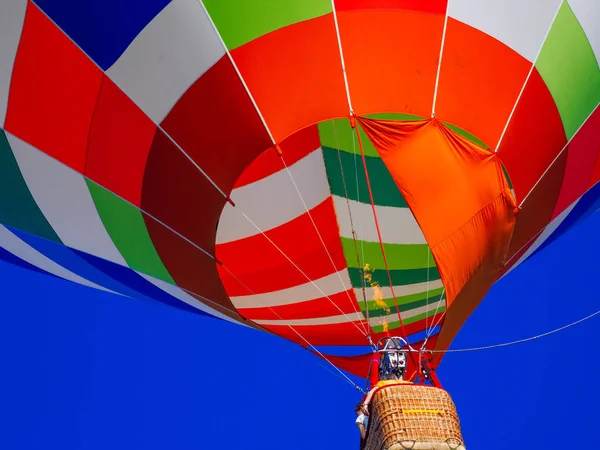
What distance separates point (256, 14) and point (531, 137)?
143cm

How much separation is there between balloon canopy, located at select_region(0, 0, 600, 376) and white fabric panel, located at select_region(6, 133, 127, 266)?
0.01 m

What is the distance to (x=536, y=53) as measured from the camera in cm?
466

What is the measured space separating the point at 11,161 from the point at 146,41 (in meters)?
1.17

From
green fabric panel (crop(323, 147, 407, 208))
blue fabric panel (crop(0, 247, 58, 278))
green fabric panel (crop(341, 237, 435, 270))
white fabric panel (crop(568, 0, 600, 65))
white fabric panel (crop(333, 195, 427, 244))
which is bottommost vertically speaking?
white fabric panel (crop(568, 0, 600, 65))

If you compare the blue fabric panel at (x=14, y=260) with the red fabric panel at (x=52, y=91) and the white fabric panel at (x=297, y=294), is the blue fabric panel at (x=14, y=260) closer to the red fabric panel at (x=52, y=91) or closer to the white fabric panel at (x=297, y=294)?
the white fabric panel at (x=297, y=294)

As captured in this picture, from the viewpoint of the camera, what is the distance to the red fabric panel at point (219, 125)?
14.9 feet

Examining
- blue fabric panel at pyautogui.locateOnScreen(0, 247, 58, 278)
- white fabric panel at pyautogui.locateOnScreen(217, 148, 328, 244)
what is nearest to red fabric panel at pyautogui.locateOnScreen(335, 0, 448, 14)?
white fabric panel at pyautogui.locateOnScreen(217, 148, 328, 244)

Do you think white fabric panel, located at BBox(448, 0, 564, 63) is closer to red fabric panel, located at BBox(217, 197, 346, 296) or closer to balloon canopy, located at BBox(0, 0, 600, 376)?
balloon canopy, located at BBox(0, 0, 600, 376)

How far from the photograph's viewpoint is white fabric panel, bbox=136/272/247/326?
5.64m

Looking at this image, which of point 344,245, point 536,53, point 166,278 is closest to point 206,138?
point 166,278

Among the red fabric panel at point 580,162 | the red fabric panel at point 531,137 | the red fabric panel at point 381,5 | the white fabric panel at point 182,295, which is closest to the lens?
the red fabric panel at point 381,5

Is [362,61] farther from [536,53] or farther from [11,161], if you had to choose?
[11,161]

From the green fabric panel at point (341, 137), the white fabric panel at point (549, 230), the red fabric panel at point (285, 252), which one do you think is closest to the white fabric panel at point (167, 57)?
the green fabric panel at point (341, 137)

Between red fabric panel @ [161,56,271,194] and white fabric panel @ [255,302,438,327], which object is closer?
red fabric panel @ [161,56,271,194]
